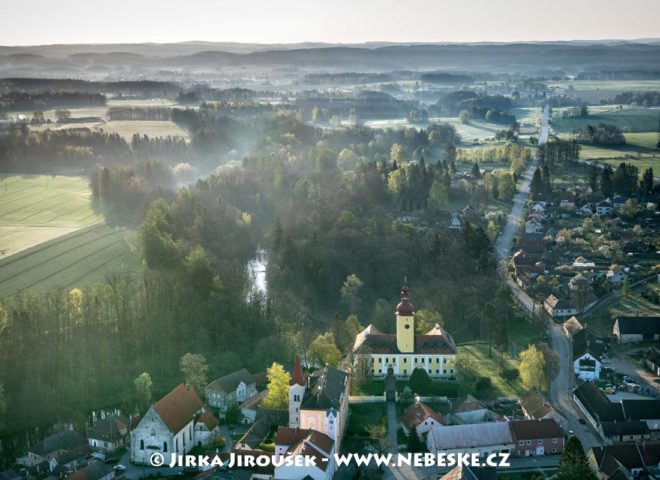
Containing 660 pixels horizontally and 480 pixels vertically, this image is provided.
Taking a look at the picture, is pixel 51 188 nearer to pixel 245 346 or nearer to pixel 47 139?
pixel 47 139

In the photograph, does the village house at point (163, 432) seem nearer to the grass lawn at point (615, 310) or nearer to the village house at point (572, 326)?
the village house at point (572, 326)

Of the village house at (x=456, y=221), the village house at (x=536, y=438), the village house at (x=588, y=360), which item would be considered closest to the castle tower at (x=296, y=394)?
the village house at (x=536, y=438)

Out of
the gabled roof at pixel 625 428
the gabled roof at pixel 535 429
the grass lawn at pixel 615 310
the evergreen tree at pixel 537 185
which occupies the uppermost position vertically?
the evergreen tree at pixel 537 185

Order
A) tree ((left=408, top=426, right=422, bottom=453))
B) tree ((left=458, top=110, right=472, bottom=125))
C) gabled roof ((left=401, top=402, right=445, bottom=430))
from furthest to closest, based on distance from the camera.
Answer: tree ((left=458, top=110, right=472, bottom=125)), gabled roof ((left=401, top=402, right=445, bottom=430)), tree ((left=408, top=426, right=422, bottom=453))

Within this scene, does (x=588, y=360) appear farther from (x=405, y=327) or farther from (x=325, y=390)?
(x=325, y=390)

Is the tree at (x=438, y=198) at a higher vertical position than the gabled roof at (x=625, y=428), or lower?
higher

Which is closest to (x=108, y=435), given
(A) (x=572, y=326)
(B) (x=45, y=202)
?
(B) (x=45, y=202)

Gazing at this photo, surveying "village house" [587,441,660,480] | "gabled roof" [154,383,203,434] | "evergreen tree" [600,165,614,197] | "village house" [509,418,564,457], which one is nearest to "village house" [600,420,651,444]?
"village house" [587,441,660,480]

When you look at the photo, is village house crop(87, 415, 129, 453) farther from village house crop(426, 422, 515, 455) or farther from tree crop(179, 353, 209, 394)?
Result: village house crop(426, 422, 515, 455)
